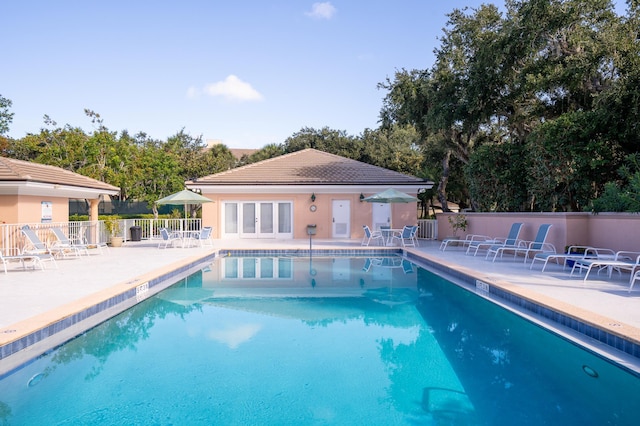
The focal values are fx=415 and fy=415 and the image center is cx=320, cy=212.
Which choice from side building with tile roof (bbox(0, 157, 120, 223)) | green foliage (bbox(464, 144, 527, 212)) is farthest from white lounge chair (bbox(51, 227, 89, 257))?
green foliage (bbox(464, 144, 527, 212))

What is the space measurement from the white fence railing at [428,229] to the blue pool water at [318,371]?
12.1m

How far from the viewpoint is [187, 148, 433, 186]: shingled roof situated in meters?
19.2

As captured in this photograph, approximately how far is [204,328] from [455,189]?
22173mm

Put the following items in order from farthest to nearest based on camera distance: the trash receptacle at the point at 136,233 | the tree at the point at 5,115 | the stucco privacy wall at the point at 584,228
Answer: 1. the tree at the point at 5,115
2. the trash receptacle at the point at 136,233
3. the stucco privacy wall at the point at 584,228

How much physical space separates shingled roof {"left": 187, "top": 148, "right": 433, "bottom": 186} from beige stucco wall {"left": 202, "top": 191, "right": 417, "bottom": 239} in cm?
70

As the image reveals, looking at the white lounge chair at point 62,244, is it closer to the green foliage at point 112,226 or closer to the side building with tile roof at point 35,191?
the side building with tile roof at point 35,191

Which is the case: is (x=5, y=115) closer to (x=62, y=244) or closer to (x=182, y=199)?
(x=182, y=199)

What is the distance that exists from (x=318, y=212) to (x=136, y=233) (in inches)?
318

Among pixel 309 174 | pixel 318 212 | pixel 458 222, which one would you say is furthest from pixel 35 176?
pixel 458 222

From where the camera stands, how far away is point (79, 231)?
14.3 metres

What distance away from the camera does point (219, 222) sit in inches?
770

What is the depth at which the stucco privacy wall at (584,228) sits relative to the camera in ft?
30.4

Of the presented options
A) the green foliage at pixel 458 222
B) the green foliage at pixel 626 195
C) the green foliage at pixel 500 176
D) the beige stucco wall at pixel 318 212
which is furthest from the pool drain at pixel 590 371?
the beige stucco wall at pixel 318 212

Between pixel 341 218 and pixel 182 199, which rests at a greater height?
pixel 182 199
